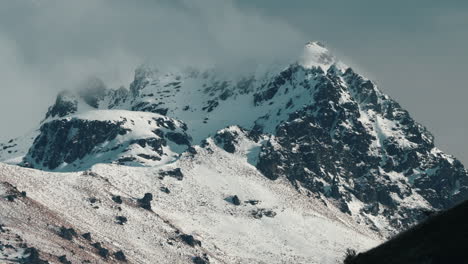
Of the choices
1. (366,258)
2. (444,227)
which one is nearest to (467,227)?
(444,227)

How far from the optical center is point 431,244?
55469 mm

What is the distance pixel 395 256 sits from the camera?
5641cm

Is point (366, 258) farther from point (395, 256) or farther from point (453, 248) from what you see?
point (453, 248)

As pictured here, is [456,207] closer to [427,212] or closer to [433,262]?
[427,212]

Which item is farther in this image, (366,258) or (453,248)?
(366,258)

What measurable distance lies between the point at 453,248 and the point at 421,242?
2724 millimetres

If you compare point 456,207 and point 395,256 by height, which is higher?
point 456,207

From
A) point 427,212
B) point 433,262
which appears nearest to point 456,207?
point 427,212

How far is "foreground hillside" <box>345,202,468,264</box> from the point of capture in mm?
53812

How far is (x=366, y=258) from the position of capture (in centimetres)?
5722

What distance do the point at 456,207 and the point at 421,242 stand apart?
3285mm

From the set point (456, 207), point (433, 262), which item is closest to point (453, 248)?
point (433, 262)

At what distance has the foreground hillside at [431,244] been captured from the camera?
5381 centimetres

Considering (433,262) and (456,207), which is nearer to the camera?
(433,262)
